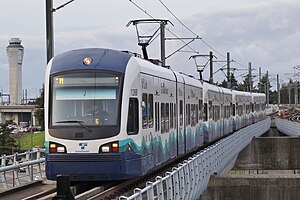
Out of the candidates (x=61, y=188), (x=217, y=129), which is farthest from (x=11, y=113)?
(x=61, y=188)

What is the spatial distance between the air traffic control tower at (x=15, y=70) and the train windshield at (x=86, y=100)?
116 m

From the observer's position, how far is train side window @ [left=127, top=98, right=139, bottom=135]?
54.6ft

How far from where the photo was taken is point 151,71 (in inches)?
762

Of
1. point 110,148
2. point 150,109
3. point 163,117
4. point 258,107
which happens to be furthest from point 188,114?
point 258,107

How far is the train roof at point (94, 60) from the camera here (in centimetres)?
1691

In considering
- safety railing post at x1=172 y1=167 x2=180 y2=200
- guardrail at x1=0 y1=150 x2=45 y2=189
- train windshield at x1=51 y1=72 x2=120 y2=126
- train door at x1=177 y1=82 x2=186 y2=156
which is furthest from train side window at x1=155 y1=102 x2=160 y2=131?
safety railing post at x1=172 y1=167 x2=180 y2=200

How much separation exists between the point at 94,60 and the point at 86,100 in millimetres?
1100

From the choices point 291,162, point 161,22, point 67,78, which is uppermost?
point 161,22

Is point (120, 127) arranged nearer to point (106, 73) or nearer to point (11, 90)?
point (106, 73)

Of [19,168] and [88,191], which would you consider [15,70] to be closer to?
[19,168]

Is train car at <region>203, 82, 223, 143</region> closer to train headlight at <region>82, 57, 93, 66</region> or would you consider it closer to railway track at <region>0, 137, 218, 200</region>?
railway track at <region>0, 137, 218, 200</region>

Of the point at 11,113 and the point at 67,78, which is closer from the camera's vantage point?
the point at 67,78

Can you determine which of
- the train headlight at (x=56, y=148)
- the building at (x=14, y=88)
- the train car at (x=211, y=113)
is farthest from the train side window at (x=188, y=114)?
the building at (x=14, y=88)

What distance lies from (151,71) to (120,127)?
134 inches
